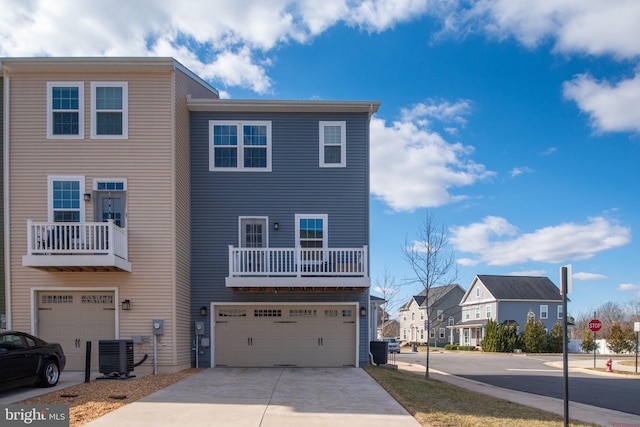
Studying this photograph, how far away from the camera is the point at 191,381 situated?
11977mm

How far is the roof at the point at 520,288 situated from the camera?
4777 cm

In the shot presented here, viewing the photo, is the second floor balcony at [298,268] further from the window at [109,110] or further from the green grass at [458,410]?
the window at [109,110]

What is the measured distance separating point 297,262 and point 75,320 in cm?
632

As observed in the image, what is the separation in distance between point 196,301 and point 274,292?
2414 millimetres

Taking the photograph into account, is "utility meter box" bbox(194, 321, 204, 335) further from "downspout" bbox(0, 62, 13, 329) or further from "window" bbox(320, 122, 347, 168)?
"window" bbox(320, 122, 347, 168)

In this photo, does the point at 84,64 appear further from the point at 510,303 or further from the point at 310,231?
the point at 510,303

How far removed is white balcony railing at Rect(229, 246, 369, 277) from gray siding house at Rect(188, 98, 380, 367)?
0.37 m

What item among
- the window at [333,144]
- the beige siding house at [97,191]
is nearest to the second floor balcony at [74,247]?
the beige siding house at [97,191]

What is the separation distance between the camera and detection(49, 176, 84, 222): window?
547 inches

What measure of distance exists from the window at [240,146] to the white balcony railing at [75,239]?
3962 millimetres

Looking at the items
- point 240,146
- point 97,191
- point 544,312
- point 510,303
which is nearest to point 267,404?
point 97,191


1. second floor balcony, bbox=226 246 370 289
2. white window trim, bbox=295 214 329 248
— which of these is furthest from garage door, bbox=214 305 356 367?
white window trim, bbox=295 214 329 248

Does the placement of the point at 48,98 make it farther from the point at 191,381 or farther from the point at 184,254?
the point at 191,381

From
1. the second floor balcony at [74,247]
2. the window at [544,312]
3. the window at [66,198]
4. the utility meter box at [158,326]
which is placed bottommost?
the window at [544,312]
